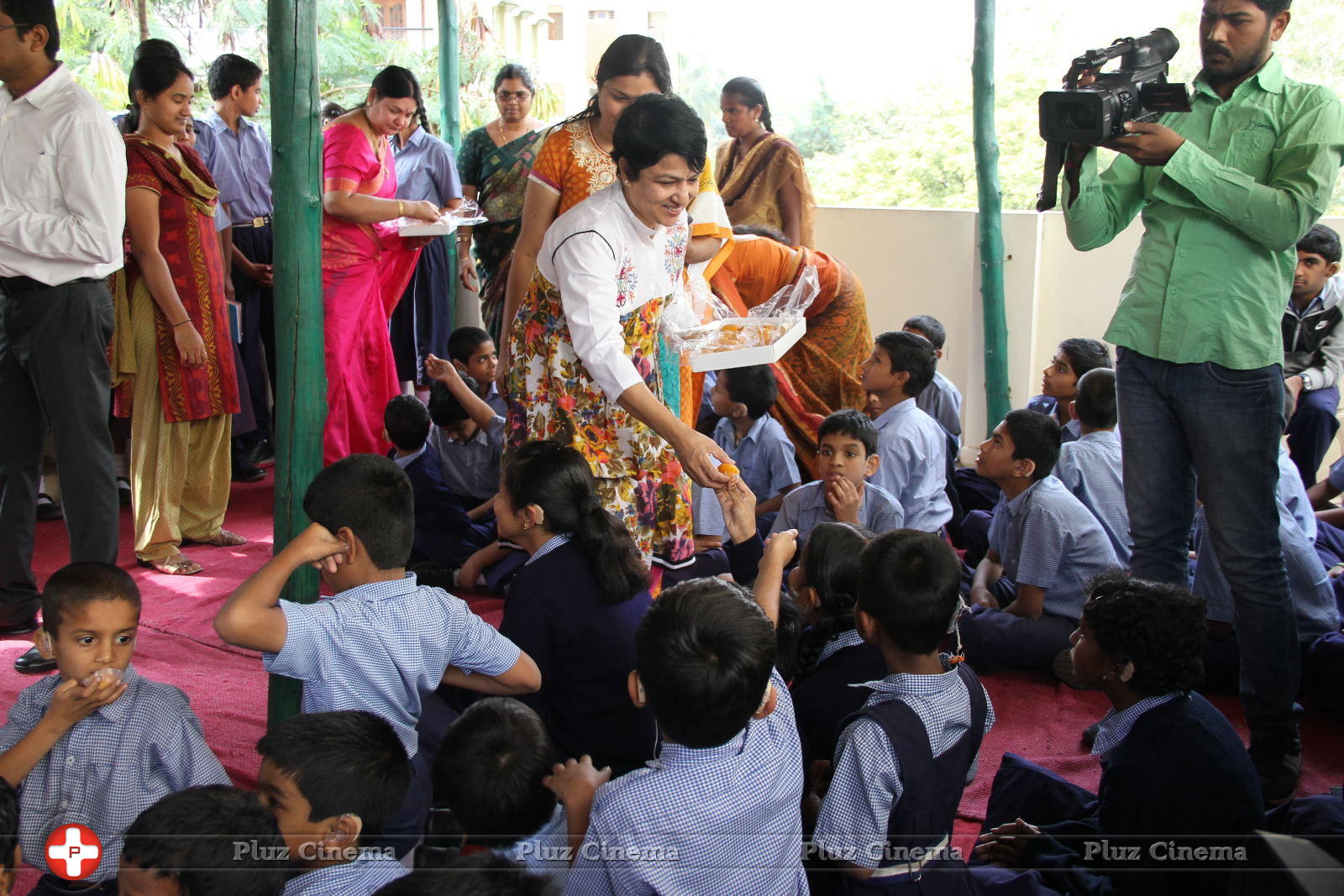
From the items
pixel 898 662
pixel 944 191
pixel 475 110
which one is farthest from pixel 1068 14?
pixel 898 662

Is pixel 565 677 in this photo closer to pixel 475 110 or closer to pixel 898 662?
pixel 898 662

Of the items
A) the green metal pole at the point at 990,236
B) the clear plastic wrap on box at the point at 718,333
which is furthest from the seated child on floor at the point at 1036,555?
the green metal pole at the point at 990,236

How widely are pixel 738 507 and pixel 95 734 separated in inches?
44.8

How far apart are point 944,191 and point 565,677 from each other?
9.77 metres

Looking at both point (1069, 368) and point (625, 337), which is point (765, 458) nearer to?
point (1069, 368)

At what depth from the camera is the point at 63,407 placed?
2861mm

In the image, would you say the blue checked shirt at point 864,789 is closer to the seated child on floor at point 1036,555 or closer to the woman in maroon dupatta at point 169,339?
the seated child on floor at point 1036,555

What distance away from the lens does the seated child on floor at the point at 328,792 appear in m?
1.54

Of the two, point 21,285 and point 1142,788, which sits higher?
point 21,285

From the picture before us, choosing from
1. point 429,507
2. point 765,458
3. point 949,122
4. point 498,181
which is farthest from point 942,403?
point 949,122

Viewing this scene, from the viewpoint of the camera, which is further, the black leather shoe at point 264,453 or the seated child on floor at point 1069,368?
the black leather shoe at point 264,453

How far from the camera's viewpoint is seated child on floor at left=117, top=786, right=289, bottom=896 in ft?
4.50

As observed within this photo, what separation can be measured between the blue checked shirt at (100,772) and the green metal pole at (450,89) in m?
3.81

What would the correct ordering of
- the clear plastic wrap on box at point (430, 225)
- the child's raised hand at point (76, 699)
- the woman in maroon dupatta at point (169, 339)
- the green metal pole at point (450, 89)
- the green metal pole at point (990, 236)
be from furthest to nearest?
the green metal pole at point (450, 89)
the green metal pole at point (990, 236)
the clear plastic wrap on box at point (430, 225)
the woman in maroon dupatta at point (169, 339)
the child's raised hand at point (76, 699)
